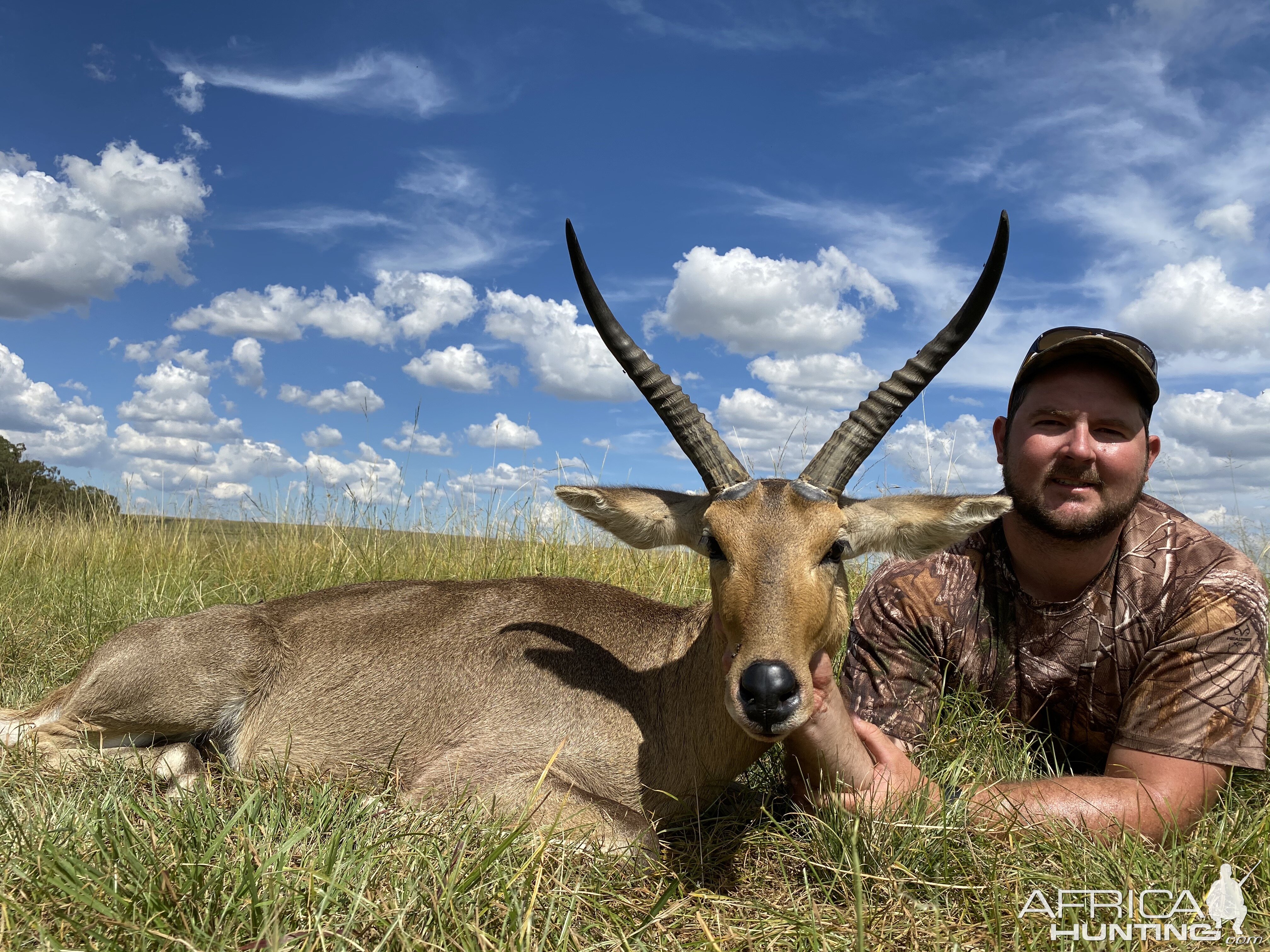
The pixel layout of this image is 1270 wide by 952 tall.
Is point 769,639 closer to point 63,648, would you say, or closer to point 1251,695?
point 1251,695

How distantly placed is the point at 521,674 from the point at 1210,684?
12.9 feet

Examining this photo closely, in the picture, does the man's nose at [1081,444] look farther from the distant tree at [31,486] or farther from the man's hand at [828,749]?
the distant tree at [31,486]

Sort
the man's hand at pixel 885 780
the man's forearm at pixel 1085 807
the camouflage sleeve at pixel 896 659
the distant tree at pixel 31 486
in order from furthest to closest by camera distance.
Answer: the distant tree at pixel 31 486, the camouflage sleeve at pixel 896 659, the man's hand at pixel 885 780, the man's forearm at pixel 1085 807

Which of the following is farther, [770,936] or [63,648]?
[63,648]

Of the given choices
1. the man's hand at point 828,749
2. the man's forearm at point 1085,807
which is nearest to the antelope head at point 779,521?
the man's hand at point 828,749

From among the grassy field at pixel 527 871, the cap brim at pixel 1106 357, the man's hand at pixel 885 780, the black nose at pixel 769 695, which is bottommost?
the grassy field at pixel 527 871

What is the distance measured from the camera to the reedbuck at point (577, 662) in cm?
448

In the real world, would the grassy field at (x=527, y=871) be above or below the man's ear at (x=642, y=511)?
below

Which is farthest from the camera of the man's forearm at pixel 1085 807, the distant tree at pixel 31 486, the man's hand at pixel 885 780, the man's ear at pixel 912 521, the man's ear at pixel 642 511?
the distant tree at pixel 31 486

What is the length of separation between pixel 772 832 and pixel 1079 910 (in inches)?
59.8

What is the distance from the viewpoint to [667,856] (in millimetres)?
4559

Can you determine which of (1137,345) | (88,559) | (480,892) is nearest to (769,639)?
(480,892)

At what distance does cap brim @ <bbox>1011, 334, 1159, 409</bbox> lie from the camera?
5.28m

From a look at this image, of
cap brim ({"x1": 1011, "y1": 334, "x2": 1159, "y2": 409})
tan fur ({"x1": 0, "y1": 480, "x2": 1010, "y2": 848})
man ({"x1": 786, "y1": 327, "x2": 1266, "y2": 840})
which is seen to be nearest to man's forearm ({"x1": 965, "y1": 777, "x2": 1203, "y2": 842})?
man ({"x1": 786, "y1": 327, "x2": 1266, "y2": 840})
